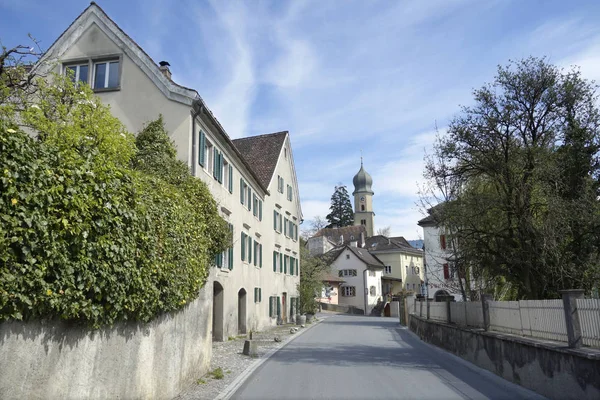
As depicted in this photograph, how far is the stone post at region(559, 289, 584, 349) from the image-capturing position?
808 cm

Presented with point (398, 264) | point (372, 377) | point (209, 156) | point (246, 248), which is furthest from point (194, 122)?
point (398, 264)

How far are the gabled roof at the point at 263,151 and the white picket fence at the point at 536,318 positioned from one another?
19.0m

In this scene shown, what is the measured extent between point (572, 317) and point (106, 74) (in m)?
16.9

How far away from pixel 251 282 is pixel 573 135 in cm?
1649

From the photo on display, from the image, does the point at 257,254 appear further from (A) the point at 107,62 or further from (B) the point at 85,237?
(B) the point at 85,237

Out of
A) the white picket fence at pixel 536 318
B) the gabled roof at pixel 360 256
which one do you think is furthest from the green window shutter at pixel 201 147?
the gabled roof at pixel 360 256

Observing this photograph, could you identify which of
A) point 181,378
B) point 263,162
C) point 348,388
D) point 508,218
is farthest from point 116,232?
point 263,162

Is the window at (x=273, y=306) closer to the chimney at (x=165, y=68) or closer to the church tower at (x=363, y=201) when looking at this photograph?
the chimney at (x=165, y=68)

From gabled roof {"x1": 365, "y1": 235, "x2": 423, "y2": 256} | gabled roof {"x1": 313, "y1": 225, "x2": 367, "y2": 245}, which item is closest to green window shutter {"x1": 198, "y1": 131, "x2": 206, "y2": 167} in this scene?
gabled roof {"x1": 365, "y1": 235, "x2": 423, "y2": 256}

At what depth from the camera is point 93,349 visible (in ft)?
20.2

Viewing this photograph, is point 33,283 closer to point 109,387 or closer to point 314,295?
point 109,387

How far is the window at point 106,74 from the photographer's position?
1831 cm

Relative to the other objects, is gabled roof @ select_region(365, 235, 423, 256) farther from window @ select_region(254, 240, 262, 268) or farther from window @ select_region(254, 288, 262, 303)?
window @ select_region(254, 288, 262, 303)

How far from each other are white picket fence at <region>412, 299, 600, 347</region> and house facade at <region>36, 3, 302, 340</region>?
700cm
